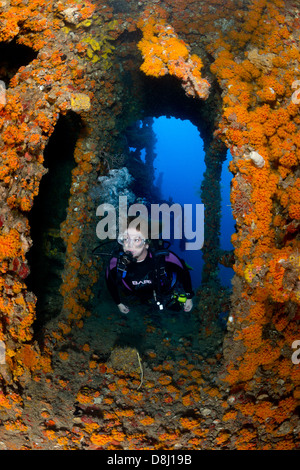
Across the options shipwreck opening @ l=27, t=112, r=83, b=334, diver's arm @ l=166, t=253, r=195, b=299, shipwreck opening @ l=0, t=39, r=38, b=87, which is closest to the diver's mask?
diver's arm @ l=166, t=253, r=195, b=299

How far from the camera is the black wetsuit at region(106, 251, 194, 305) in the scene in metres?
4.89

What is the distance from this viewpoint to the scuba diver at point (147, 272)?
184 inches

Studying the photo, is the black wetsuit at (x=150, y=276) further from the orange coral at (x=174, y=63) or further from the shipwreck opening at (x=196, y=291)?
the orange coral at (x=174, y=63)

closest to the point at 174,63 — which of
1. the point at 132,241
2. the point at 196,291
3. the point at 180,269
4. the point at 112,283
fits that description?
the point at 132,241

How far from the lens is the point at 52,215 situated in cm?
572

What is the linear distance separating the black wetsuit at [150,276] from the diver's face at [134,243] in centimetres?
28

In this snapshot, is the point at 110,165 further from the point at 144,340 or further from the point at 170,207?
the point at 170,207

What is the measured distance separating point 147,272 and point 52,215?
239cm

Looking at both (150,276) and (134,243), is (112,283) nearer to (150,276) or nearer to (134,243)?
(150,276)

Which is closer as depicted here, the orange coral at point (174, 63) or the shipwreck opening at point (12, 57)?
the orange coral at point (174, 63)

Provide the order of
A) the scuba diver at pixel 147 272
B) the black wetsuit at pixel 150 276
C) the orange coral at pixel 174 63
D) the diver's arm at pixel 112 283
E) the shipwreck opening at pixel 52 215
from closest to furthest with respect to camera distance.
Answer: the orange coral at pixel 174 63, the scuba diver at pixel 147 272, the black wetsuit at pixel 150 276, the diver's arm at pixel 112 283, the shipwreck opening at pixel 52 215

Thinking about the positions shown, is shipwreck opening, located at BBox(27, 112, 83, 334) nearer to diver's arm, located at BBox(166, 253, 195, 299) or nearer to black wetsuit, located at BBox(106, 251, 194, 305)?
black wetsuit, located at BBox(106, 251, 194, 305)

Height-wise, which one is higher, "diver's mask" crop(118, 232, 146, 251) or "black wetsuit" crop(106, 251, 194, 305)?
"diver's mask" crop(118, 232, 146, 251)

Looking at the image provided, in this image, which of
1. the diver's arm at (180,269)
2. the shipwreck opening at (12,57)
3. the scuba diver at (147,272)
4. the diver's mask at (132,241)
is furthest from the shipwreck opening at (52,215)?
the diver's arm at (180,269)
